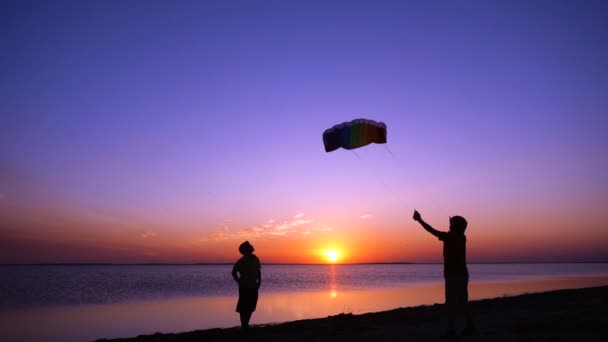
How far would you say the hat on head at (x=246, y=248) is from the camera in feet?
36.8

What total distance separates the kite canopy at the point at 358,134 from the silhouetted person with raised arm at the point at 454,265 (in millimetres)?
4860

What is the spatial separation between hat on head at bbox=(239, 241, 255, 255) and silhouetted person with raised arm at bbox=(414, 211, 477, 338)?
178 inches

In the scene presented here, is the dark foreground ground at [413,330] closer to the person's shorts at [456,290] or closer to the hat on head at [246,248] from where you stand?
the person's shorts at [456,290]

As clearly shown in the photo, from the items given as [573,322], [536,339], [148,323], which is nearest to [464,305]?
[536,339]

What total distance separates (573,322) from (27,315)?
74.6ft

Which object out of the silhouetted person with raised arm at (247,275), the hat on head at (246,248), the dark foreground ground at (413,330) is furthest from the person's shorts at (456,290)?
the hat on head at (246,248)

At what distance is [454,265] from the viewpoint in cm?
807

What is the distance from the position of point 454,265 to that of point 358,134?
5394 mm

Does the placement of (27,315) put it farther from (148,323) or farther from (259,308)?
(259,308)

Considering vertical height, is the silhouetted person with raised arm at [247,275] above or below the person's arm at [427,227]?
below

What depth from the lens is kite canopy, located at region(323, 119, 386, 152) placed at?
1273 centimetres

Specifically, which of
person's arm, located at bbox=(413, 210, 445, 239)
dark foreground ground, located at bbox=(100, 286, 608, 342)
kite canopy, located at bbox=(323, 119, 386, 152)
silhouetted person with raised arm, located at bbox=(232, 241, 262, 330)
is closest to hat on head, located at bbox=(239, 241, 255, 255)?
silhouetted person with raised arm, located at bbox=(232, 241, 262, 330)

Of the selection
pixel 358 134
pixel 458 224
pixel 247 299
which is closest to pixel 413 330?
pixel 458 224

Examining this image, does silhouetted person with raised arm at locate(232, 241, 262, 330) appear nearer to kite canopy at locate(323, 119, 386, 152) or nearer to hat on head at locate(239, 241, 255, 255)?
hat on head at locate(239, 241, 255, 255)
